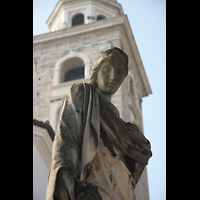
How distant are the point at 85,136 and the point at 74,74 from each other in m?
23.4

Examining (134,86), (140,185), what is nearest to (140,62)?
(134,86)

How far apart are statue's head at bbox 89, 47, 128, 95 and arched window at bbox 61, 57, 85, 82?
71.9 ft

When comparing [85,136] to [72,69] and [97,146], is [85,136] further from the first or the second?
[72,69]

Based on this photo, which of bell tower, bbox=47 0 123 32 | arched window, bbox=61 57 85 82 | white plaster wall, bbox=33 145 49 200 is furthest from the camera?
bell tower, bbox=47 0 123 32

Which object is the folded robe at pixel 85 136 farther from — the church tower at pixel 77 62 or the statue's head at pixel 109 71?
the church tower at pixel 77 62

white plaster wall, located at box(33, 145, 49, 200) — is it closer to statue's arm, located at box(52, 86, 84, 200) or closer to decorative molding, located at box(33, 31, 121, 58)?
statue's arm, located at box(52, 86, 84, 200)

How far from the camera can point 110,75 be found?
3664 mm

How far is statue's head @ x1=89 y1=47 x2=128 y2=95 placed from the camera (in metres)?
3.65

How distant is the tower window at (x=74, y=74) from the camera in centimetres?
2592

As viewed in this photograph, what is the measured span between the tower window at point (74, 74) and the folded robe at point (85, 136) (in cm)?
2224

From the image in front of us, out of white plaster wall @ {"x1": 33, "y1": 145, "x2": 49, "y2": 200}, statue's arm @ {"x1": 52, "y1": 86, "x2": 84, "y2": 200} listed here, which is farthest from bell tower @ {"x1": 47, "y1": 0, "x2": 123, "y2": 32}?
statue's arm @ {"x1": 52, "y1": 86, "x2": 84, "y2": 200}

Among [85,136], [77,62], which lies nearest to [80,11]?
[77,62]

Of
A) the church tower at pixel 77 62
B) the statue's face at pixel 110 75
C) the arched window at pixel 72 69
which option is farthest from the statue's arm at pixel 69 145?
the arched window at pixel 72 69
